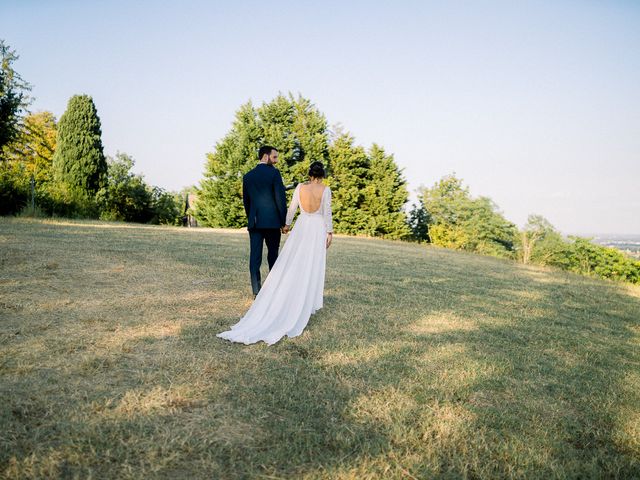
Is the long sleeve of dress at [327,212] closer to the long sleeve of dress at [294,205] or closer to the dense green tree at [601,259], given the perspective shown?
the long sleeve of dress at [294,205]

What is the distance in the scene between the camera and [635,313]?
8203mm

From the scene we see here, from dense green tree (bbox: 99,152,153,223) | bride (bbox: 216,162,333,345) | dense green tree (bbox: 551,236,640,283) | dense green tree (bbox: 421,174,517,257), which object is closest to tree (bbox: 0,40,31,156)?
dense green tree (bbox: 99,152,153,223)

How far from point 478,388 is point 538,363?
4.49 feet

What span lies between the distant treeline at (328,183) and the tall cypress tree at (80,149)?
0.20ft

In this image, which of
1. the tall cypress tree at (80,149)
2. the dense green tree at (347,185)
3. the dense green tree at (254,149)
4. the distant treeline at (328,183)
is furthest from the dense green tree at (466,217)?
the tall cypress tree at (80,149)

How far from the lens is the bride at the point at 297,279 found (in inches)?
198

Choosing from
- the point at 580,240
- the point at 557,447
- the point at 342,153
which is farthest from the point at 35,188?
the point at 580,240

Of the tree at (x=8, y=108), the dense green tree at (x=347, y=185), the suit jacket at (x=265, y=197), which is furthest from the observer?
the dense green tree at (x=347, y=185)

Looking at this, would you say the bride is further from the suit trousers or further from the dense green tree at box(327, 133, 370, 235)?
the dense green tree at box(327, 133, 370, 235)

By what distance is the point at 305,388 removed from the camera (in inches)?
136

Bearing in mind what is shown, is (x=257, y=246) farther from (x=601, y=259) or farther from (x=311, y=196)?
(x=601, y=259)

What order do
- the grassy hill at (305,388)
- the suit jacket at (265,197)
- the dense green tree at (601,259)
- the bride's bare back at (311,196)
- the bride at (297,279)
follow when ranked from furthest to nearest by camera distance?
the dense green tree at (601,259) < the suit jacket at (265,197) < the bride's bare back at (311,196) < the bride at (297,279) < the grassy hill at (305,388)

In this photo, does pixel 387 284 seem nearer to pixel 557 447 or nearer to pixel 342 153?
pixel 557 447

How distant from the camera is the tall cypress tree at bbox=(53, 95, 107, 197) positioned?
25.4 m
